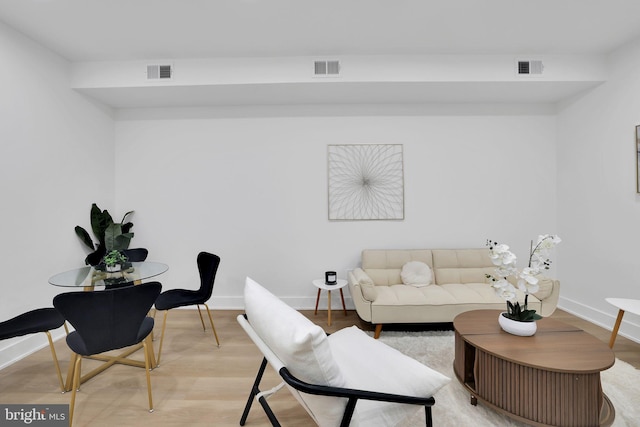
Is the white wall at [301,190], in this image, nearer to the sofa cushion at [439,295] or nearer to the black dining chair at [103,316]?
the sofa cushion at [439,295]

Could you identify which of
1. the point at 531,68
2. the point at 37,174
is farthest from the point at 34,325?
the point at 531,68

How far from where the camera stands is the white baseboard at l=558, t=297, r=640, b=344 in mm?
2924

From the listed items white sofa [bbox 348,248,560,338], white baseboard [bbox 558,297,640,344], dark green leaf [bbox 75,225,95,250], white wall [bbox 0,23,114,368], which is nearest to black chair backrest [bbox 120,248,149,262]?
dark green leaf [bbox 75,225,95,250]

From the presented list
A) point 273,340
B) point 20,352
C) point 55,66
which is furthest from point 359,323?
point 55,66

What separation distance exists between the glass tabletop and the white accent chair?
4.57 feet

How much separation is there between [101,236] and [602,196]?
19.3 ft

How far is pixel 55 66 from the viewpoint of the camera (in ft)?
10.3

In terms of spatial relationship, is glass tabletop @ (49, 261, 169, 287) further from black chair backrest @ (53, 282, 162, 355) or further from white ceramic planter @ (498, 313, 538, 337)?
white ceramic planter @ (498, 313, 538, 337)

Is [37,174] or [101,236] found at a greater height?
[37,174]

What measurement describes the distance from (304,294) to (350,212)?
126cm

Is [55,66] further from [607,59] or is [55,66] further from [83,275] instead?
[607,59]

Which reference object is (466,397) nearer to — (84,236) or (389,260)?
(389,260)

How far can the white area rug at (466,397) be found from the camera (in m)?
1.85

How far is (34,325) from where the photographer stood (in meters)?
2.18
